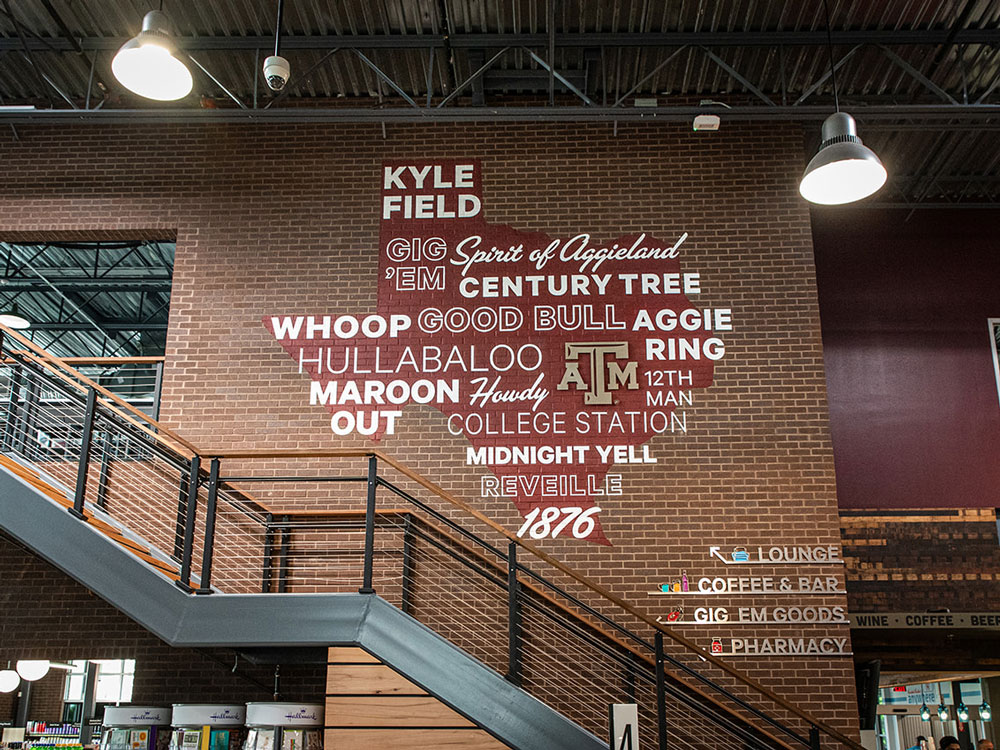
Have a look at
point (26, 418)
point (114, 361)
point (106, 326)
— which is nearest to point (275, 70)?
point (114, 361)

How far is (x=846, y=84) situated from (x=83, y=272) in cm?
1148

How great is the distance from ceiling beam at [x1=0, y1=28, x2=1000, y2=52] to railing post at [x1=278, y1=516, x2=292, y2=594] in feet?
14.3

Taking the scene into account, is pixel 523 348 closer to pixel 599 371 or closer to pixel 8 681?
pixel 599 371

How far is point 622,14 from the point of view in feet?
26.7

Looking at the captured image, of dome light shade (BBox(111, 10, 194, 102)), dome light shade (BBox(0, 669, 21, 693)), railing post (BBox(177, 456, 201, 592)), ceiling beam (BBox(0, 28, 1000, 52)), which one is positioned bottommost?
dome light shade (BBox(0, 669, 21, 693))

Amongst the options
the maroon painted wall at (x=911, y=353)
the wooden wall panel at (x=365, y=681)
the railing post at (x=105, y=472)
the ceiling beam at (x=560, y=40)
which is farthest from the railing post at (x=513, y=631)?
the maroon painted wall at (x=911, y=353)

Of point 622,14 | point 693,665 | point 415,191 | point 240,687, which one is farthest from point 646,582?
point 622,14

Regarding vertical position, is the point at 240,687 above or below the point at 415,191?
below

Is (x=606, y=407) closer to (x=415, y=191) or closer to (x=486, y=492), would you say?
(x=486, y=492)

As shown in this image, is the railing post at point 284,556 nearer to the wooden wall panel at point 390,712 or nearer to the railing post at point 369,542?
the wooden wall panel at point 390,712

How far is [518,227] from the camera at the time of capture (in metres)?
8.77

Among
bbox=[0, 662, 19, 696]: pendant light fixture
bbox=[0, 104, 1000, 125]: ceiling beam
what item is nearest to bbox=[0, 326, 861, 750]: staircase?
bbox=[0, 104, 1000, 125]: ceiling beam

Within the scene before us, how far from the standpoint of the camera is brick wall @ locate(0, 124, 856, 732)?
7.98 m

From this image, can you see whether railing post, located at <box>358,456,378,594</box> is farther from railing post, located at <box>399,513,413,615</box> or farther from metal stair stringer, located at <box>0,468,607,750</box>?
railing post, located at <box>399,513,413,615</box>
